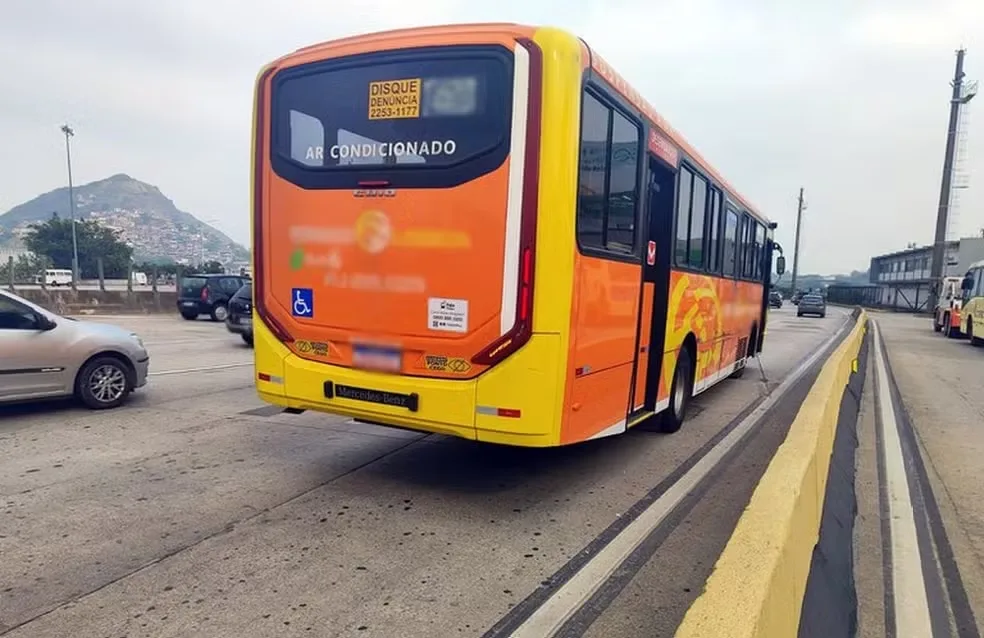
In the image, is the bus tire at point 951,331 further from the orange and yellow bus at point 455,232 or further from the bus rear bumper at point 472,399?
the bus rear bumper at point 472,399

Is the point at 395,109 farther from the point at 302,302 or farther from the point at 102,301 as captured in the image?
the point at 102,301

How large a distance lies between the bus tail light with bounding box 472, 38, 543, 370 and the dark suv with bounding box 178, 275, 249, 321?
21.4m

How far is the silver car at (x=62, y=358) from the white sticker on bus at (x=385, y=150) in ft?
15.1

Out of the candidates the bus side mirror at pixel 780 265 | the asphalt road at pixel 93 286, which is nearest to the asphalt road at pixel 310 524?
the bus side mirror at pixel 780 265

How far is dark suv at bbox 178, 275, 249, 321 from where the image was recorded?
2362 cm

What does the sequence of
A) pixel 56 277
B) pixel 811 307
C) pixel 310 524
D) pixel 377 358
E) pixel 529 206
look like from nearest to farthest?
pixel 529 206, pixel 310 524, pixel 377 358, pixel 56 277, pixel 811 307

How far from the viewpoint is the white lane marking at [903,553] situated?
354 cm

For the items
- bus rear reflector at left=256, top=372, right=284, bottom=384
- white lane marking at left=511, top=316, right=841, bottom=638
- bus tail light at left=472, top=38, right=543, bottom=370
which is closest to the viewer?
white lane marking at left=511, top=316, right=841, bottom=638

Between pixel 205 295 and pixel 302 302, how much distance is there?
20453 mm

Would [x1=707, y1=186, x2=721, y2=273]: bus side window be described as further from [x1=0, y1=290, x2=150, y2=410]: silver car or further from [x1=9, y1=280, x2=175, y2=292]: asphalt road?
[x1=9, y1=280, x2=175, y2=292]: asphalt road

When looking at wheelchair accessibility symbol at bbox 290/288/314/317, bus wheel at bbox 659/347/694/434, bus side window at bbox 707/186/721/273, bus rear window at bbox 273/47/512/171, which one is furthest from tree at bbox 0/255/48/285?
bus wheel at bbox 659/347/694/434

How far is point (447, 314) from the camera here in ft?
15.1

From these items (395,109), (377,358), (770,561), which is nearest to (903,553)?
(770,561)

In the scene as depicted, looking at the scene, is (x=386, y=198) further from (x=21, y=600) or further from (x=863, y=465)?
(x=863, y=465)
